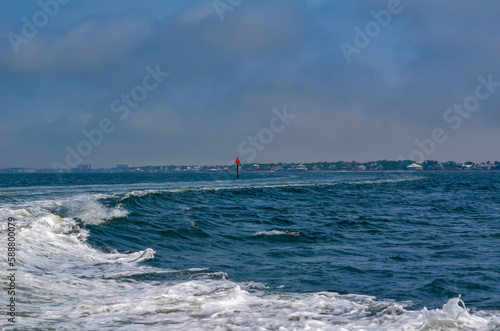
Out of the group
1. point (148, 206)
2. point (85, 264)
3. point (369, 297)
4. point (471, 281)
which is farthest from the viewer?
point (148, 206)

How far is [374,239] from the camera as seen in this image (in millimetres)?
17781

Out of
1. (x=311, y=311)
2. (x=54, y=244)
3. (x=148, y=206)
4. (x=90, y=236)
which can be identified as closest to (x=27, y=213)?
(x=90, y=236)

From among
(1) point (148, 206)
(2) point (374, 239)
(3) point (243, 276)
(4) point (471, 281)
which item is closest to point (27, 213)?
(1) point (148, 206)

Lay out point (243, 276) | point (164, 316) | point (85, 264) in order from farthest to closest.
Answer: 1. point (85, 264)
2. point (243, 276)
3. point (164, 316)

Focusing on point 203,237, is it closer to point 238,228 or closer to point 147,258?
point 238,228

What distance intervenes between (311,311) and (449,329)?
2.29 metres

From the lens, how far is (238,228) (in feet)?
70.0

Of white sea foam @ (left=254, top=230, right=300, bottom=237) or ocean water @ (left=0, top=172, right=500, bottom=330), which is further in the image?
white sea foam @ (left=254, top=230, right=300, bottom=237)

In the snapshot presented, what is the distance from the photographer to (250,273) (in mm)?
11992

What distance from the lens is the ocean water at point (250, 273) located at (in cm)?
780

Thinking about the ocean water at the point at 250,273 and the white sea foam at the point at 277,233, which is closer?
the ocean water at the point at 250,273

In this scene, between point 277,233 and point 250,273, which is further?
point 277,233

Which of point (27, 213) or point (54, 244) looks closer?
point (54, 244)

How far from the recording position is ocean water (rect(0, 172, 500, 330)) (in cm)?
780
